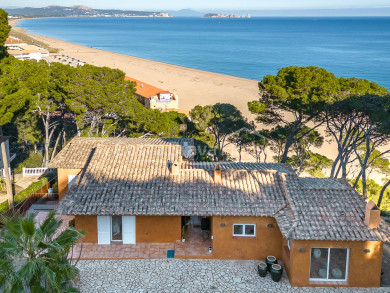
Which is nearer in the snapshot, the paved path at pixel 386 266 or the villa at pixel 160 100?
the paved path at pixel 386 266

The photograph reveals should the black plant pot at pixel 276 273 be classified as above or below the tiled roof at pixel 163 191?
below

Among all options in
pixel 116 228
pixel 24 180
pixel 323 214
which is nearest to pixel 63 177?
pixel 116 228

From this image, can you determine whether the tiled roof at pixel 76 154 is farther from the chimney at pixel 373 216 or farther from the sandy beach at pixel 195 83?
the sandy beach at pixel 195 83

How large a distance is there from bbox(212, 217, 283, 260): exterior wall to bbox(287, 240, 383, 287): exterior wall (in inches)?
66.8

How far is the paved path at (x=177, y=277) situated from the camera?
15.4 m

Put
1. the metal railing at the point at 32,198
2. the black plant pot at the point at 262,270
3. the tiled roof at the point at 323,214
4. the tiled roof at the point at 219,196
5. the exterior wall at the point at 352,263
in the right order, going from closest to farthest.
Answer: the tiled roof at the point at 323,214 < the exterior wall at the point at 352,263 < the tiled roof at the point at 219,196 < the black plant pot at the point at 262,270 < the metal railing at the point at 32,198

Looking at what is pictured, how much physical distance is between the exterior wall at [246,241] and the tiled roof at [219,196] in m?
0.62

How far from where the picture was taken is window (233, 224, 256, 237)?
1734 centimetres

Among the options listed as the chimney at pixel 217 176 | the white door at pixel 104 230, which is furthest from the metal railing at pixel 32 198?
the chimney at pixel 217 176

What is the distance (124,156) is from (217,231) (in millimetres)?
5904

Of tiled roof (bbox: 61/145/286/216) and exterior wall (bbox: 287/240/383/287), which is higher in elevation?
tiled roof (bbox: 61/145/286/216)

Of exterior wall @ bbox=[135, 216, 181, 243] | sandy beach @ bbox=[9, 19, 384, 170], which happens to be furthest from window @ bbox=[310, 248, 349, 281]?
sandy beach @ bbox=[9, 19, 384, 170]

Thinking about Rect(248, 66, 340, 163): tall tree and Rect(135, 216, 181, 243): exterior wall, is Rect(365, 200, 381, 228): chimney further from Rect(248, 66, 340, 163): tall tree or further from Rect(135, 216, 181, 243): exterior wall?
Rect(248, 66, 340, 163): tall tree

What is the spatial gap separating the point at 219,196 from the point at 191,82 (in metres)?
60.1
